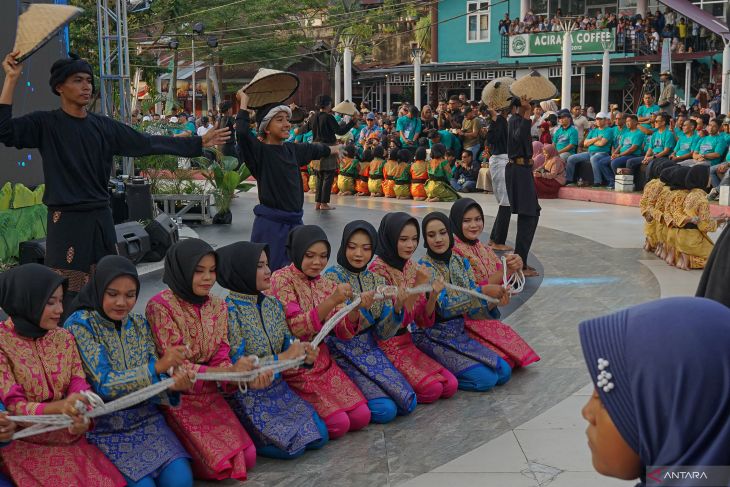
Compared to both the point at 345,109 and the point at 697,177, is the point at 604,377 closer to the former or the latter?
the point at 697,177

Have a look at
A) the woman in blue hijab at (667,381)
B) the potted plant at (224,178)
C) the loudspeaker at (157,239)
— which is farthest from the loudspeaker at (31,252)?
the woman in blue hijab at (667,381)

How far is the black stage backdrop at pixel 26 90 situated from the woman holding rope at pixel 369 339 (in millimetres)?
4577

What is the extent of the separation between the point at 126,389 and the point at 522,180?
18.8ft

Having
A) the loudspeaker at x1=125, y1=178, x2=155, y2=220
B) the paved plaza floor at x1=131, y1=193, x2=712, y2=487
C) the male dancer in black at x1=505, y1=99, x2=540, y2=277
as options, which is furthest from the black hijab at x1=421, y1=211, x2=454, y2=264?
the loudspeaker at x1=125, y1=178, x2=155, y2=220

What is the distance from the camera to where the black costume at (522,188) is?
901 centimetres

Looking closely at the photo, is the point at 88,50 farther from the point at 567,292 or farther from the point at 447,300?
the point at 447,300

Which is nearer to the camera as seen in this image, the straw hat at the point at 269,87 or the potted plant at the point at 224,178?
the straw hat at the point at 269,87

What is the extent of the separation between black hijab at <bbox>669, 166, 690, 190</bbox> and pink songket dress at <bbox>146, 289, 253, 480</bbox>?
20.1 ft

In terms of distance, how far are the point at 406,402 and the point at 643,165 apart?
1098cm

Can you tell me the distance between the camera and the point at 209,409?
14.8ft

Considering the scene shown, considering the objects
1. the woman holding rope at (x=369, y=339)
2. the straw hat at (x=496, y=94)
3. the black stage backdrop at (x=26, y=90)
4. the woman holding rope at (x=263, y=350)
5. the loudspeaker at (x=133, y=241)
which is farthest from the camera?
the straw hat at (x=496, y=94)

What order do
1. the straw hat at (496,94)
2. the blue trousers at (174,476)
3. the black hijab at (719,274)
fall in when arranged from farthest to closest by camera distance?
1. the straw hat at (496,94)
2. the blue trousers at (174,476)
3. the black hijab at (719,274)

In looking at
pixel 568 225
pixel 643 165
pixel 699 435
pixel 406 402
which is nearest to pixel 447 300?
pixel 406 402

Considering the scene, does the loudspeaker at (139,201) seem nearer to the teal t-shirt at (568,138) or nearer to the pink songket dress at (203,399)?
the pink songket dress at (203,399)
